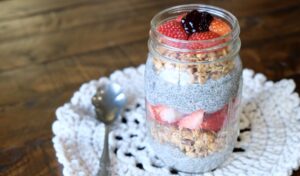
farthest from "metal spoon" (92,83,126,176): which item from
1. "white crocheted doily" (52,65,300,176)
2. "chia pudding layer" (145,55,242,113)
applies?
"chia pudding layer" (145,55,242,113)

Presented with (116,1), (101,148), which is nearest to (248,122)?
(101,148)

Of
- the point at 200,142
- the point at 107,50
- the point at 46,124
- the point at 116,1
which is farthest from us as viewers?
the point at 116,1

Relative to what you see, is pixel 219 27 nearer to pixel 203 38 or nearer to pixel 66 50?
pixel 203 38

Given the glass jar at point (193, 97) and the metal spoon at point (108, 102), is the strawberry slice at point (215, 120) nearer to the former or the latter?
the glass jar at point (193, 97)

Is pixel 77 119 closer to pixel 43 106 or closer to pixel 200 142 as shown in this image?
pixel 43 106

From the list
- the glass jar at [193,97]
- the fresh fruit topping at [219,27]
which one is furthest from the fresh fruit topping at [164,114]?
the fresh fruit topping at [219,27]

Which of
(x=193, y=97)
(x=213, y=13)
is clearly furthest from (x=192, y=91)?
(x=213, y=13)

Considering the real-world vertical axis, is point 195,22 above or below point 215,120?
above
